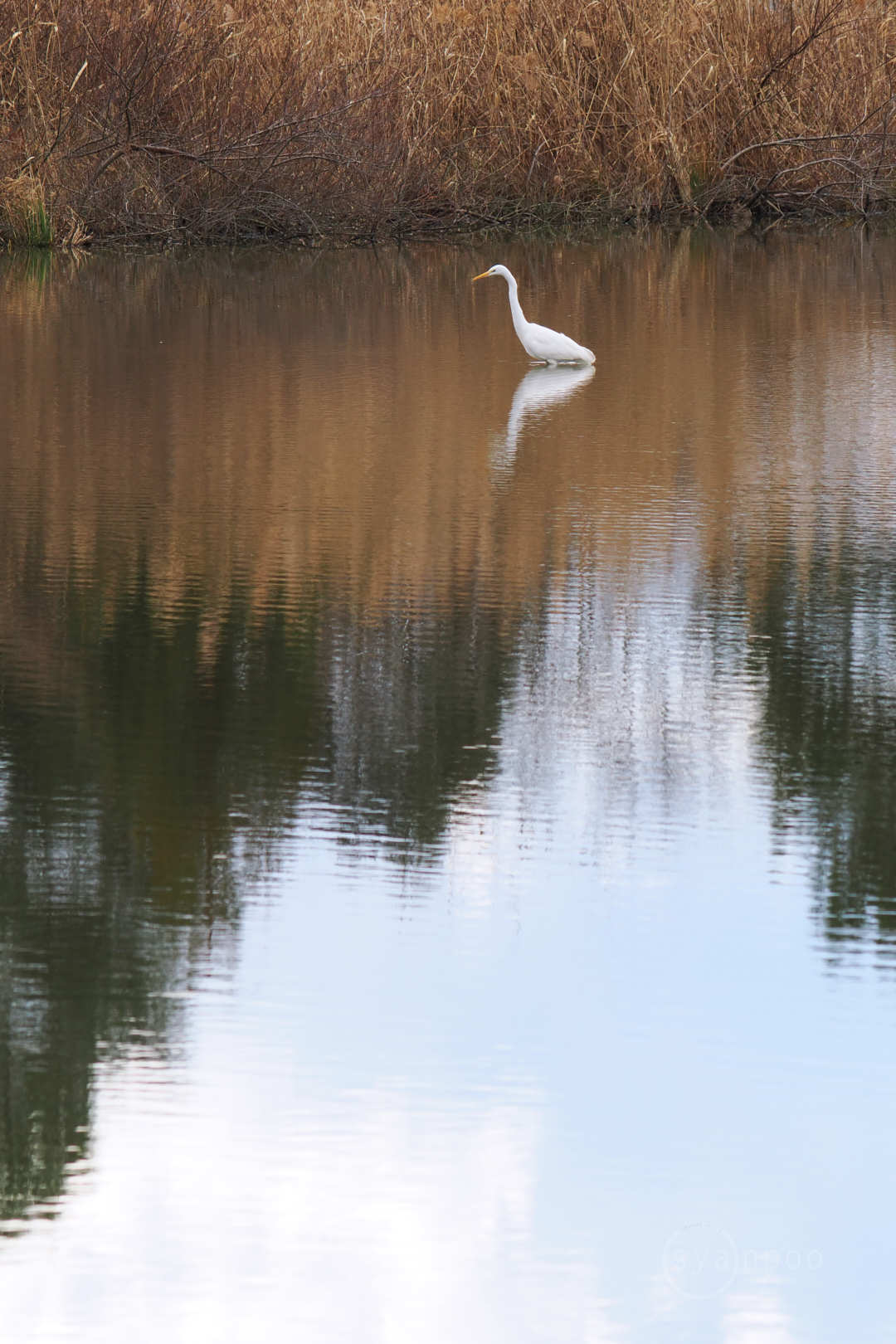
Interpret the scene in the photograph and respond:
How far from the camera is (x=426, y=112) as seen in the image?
16688 millimetres

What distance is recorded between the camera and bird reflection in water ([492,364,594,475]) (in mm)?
7238

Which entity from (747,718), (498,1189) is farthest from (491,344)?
(498,1189)

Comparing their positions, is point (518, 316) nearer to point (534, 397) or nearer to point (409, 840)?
point (534, 397)

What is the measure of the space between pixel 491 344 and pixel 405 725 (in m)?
6.77

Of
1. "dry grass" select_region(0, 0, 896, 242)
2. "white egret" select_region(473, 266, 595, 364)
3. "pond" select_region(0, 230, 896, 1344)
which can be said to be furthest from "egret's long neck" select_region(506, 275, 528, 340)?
"dry grass" select_region(0, 0, 896, 242)

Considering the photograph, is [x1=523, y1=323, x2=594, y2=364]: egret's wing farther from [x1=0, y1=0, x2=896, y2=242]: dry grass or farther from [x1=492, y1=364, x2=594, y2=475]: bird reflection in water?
[x1=0, y1=0, x2=896, y2=242]: dry grass

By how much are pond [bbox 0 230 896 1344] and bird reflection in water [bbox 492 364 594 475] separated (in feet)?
0.18

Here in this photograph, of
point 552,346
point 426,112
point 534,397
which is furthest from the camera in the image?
point 426,112

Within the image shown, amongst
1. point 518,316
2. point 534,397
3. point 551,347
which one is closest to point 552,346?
point 551,347

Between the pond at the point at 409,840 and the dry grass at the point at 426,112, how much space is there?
8178 millimetres

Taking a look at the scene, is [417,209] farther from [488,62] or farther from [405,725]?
[405,725]

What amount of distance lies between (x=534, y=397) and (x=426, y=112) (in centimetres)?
878

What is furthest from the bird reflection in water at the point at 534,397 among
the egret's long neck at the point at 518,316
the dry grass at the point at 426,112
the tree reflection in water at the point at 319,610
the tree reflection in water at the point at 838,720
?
the dry grass at the point at 426,112

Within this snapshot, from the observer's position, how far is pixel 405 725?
406 cm
